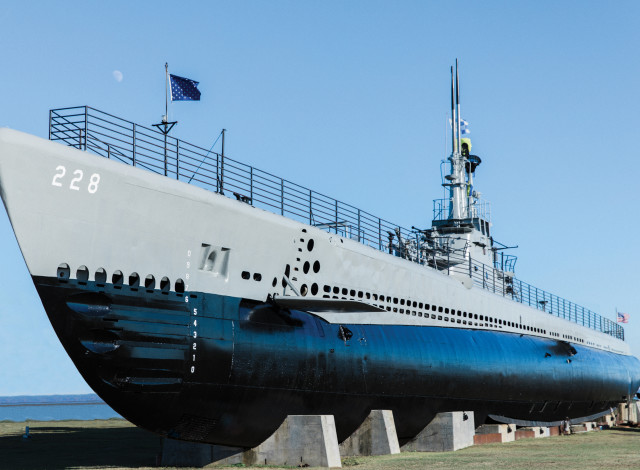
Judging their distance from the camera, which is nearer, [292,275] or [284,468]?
[284,468]

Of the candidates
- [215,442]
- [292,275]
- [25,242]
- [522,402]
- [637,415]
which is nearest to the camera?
[25,242]

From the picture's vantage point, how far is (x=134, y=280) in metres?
11.9

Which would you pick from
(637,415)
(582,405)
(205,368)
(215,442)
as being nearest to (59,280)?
(205,368)

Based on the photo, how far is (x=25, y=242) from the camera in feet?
35.6

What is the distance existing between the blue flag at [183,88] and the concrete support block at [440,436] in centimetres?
914

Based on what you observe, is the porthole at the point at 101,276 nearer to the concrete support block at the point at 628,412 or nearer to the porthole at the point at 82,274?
the porthole at the point at 82,274

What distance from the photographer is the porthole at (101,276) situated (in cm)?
1148

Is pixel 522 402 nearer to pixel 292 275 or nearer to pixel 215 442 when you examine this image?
pixel 292 275

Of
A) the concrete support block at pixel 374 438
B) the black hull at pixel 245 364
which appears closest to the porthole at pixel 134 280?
the black hull at pixel 245 364

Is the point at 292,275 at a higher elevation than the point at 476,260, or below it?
below

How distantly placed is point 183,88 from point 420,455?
9066mm

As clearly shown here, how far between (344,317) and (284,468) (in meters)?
3.46

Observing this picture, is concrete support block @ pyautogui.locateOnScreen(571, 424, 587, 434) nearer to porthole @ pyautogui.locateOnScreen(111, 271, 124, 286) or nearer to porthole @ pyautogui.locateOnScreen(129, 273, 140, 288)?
porthole @ pyautogui.locateOnScreen(129, 273, 140, 288)

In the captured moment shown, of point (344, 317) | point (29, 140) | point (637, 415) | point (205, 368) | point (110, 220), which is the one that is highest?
→ point (29, 140)
